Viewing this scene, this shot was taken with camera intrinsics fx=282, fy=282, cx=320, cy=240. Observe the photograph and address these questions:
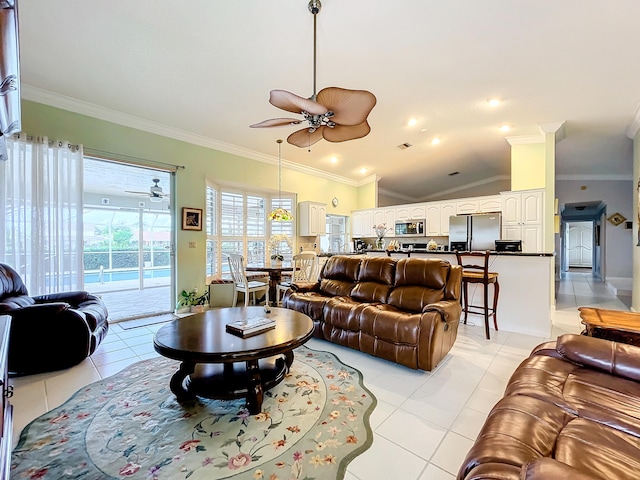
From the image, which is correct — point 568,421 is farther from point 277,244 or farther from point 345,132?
point 277,244

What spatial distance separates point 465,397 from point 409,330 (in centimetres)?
62

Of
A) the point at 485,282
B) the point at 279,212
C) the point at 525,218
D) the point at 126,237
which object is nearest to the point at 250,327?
the point at 485,282

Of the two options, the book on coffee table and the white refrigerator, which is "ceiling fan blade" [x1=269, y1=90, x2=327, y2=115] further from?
the white refrigerator

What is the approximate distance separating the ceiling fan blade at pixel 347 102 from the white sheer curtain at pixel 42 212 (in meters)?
3.47

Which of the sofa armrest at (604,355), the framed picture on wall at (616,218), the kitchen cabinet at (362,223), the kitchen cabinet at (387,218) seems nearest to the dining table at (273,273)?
the kitchen cabinet at (362,223)

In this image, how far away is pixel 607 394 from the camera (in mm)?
1339

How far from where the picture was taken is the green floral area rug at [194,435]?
57.6 inches

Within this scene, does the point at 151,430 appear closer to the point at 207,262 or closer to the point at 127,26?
the point at 127,26

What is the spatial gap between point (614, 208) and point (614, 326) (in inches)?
313

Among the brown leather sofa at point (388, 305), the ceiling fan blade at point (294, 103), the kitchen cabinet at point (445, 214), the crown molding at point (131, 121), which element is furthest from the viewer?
the kitchen cabinet at point (445, 214)

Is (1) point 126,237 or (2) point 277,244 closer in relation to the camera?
(2) point 277,244

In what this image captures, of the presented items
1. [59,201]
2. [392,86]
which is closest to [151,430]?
[59,201]

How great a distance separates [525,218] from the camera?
5203mm

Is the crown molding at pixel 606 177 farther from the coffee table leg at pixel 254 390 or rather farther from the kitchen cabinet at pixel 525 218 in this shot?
the coffee table leg at pixel 254 390
